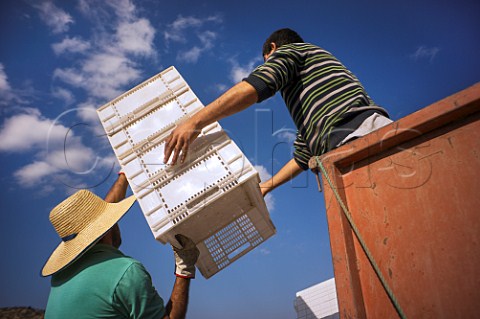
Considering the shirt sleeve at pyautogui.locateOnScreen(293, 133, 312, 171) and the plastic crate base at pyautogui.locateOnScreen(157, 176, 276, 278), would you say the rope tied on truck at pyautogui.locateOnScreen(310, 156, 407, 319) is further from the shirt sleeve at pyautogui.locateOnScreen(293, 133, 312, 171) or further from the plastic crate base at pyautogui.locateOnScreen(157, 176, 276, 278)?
the shirt sleeve at pyautogui.locateOnScreen(293, 133, 312, 171)

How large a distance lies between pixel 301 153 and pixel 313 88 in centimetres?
88

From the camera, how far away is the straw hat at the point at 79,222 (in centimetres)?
240

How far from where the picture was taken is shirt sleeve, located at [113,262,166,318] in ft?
7.09

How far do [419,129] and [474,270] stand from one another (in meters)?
0.62

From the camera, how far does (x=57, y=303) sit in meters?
2.23

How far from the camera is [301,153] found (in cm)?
310

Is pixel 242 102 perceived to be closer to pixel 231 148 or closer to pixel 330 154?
pixel 231 148

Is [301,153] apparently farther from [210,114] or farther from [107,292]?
[107,292]

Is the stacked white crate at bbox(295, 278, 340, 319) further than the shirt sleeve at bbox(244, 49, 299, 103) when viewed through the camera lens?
Yes

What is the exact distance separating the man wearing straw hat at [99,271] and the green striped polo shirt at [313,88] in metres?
1.34

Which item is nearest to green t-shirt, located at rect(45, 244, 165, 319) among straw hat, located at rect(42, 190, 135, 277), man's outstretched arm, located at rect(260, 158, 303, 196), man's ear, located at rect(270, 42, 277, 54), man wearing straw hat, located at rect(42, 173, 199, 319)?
man wearing straw hat, located at rect(42, 173, 199, 319)

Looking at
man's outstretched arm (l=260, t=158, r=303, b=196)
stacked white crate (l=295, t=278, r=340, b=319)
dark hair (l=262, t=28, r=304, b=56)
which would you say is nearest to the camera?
dark hair (l=262, t=28, r=304, b=56)

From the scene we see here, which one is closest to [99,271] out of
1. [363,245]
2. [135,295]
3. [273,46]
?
[135,295]

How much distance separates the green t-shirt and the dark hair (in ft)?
6.78
